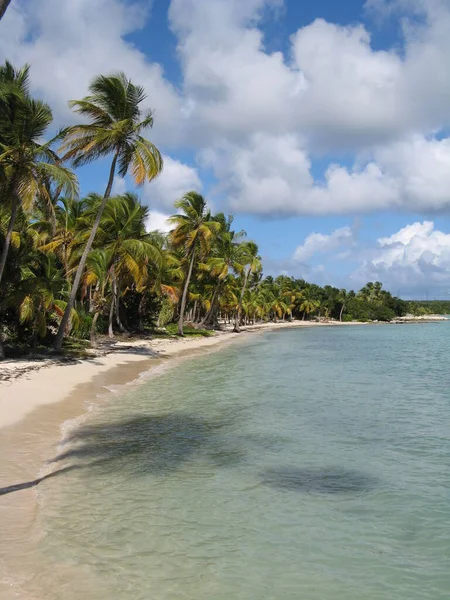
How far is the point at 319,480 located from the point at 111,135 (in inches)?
669

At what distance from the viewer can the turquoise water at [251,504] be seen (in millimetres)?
4969

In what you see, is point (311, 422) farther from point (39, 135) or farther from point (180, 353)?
point (180, 353)

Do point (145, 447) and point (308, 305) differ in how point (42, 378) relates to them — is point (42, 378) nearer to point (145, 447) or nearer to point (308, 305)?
point (145, 447)

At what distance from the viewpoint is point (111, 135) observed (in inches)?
807

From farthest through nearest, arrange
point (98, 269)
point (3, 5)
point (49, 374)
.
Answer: point (98, 269), point (49, 374), point (3, 5)

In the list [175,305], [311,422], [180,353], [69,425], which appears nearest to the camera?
[69,425]

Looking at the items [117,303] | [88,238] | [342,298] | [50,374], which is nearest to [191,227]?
[117,303]

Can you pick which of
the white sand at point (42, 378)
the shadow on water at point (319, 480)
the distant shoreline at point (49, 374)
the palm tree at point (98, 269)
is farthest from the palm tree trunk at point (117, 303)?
the shadow on water at point (319, 480)

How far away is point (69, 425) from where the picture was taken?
36.0ft

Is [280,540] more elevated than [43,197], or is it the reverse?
[43,197]

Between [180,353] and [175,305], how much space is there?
16859 mm

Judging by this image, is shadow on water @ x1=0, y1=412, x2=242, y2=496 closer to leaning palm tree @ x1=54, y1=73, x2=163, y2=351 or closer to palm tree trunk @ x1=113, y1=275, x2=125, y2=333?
leaning palm tree @ x1=54, y1=73, x2=163, y2=351

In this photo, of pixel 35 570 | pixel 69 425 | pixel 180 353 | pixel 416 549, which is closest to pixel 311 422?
pixel 69 425

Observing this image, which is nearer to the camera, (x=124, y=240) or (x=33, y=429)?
(x=33, y=429)
